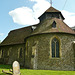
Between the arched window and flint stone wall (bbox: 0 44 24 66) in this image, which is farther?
flint stone wall (bbox: 0 44 24 66)

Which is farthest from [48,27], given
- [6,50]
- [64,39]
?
[6,50]

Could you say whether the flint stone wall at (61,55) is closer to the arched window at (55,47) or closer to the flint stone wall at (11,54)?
the arched window at (55,47)

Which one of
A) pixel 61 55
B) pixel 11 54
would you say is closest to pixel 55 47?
pixel 61 55

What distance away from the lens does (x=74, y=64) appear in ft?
50.3

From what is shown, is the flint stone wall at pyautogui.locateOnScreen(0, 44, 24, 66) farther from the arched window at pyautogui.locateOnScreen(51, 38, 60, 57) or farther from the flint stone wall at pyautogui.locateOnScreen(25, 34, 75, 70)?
the arched window at pyautogui.locateOnScreen(51, 38, 60, 57)

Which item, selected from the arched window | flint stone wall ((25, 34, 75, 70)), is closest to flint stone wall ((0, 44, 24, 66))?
flint stone wall ((25, 34, 75, 70))

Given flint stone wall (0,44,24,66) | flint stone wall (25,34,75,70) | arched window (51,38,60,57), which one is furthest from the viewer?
flint stone wall (0,44,24,66)

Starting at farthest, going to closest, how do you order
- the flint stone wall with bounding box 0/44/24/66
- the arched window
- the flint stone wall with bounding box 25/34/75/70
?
the flint stone wall with bounding box 0/44/24/66 < the arched window < the flint stone wall with bounding box 25/34/75/70

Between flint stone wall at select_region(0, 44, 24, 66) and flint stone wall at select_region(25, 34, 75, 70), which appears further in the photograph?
flint stone wall at select_region(0, 44, 24, 66)

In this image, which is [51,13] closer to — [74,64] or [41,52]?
[41,52]

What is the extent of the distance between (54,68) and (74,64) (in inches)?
115

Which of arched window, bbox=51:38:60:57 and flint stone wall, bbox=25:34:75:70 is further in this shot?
arched window, bbox=51:38:60:57

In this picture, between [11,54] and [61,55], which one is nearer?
[61,55]

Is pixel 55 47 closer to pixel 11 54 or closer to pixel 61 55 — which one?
pixel 61 55
